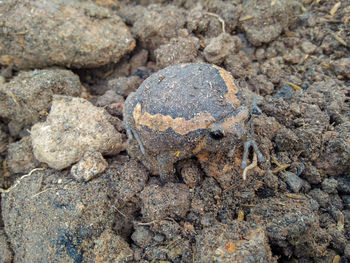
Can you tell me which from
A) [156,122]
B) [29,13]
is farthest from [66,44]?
[156,122]

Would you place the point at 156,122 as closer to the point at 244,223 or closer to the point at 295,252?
the point at 244,223

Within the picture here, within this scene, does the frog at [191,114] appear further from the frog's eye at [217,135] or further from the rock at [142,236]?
the rock at [142,236]

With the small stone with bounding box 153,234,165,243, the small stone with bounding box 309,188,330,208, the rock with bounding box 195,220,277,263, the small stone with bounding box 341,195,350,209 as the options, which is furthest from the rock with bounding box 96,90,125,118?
the small stone with bounding box 341,195,350,209

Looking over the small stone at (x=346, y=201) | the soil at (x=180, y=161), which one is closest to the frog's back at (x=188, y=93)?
the soil at (x=180, y=161)

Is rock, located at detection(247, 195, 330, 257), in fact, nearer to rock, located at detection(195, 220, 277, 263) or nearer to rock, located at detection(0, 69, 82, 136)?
rock, located at detection(195, 220, 277, 263)

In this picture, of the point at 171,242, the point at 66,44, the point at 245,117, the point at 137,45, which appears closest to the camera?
the point at 245,117

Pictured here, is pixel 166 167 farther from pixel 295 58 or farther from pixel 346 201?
pixel 295 58
